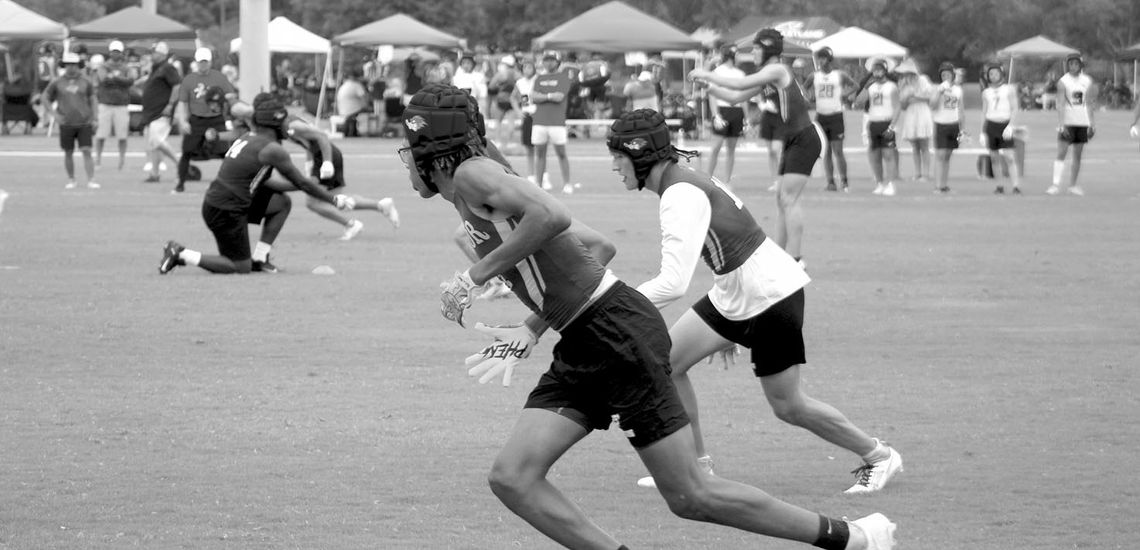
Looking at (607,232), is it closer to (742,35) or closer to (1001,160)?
(1001,160)

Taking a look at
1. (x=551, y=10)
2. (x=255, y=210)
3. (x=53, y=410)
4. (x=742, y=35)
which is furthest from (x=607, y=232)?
(x=551, y=10)

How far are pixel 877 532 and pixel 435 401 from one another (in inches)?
158

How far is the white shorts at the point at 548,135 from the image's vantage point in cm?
2389

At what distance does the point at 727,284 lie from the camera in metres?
6.69

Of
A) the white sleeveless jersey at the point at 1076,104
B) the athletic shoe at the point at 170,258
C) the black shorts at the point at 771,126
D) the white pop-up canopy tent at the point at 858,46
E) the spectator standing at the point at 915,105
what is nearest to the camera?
the athletic shoe at the point at 170,258

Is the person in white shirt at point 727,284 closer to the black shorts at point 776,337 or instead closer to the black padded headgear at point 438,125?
the black shorts at point 776,337

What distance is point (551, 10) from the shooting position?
76625mm

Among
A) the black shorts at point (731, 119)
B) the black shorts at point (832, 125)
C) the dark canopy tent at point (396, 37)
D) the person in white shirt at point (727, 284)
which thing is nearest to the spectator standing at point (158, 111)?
the black shorts at point (731, 119)

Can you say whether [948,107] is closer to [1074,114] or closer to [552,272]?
[1074,114]

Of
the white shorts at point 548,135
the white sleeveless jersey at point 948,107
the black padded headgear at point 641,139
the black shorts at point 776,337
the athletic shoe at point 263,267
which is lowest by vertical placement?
the athletic shoe at point 263,267

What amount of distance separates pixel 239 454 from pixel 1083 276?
9483 mm

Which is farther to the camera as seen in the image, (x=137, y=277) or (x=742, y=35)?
(x=742, y=35)

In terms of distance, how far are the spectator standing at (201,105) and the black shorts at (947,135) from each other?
1091cm

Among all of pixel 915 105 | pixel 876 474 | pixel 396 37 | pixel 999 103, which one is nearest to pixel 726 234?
pixel 876 474
